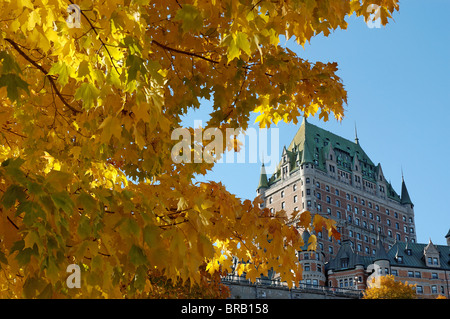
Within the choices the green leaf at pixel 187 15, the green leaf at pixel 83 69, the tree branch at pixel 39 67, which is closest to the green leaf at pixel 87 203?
the green leaf at pixel 83 69

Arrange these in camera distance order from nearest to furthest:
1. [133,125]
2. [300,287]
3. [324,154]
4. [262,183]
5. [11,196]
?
[11,196]
[133,125]
[300,287]
[324,154]
[262,183]

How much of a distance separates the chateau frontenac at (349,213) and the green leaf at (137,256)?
65.8m

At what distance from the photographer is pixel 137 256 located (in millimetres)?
3416

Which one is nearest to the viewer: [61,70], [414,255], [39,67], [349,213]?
[61,70]

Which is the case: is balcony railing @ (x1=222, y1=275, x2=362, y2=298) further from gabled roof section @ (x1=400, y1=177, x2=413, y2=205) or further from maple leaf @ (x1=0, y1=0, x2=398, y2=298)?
maple leaf @ (x1=0, y1=0, x2=398, y2=298)

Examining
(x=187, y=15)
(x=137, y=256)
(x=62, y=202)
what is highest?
(x=187, y=15)

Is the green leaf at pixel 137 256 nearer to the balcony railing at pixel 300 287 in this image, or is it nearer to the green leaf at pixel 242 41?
the green leaf at pixel 242 41

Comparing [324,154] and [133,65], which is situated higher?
[324,154]

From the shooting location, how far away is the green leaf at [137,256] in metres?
3.40

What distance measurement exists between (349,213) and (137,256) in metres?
96.8

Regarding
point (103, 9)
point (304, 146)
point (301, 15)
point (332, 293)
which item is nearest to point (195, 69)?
point (301, 15)

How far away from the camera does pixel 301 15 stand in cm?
470

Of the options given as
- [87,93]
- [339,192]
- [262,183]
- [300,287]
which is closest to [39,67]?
[87,93]

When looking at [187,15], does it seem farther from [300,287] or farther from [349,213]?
[349,213]
